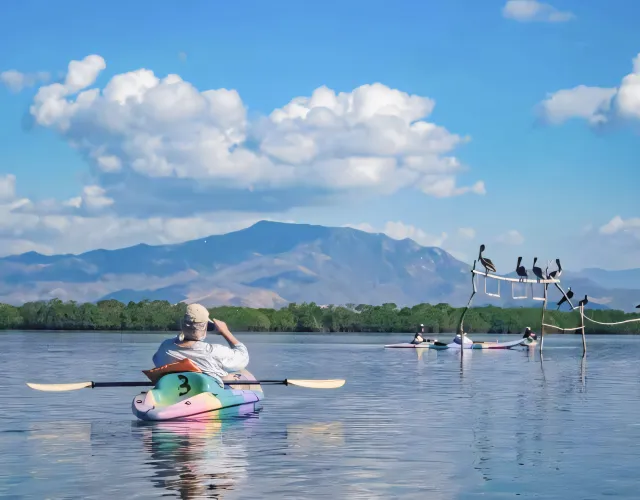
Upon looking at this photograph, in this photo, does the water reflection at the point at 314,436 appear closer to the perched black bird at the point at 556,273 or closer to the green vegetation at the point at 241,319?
the perched black bird at the point at 556,273

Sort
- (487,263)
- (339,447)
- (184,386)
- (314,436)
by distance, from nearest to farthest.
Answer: (339,447), (314,436), (184,386), (487,263)

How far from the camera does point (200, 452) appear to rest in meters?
18.6

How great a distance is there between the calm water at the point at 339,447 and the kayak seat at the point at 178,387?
62 centimetres

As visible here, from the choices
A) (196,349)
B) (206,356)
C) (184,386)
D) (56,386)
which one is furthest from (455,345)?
(196,349)

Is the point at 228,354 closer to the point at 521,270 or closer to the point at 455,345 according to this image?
the point at 521,270

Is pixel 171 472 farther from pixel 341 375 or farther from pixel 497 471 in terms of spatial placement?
pixel 341 375

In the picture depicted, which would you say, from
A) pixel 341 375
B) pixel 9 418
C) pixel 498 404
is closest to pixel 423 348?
pixel 341 375

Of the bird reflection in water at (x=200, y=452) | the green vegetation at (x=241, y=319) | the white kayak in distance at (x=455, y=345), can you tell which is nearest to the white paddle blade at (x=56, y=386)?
the bird reflection in water at (x=200, y=452)

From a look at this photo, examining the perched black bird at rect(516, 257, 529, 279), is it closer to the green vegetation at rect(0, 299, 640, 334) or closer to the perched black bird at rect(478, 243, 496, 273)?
the perched black bird at rect(478, 243, 496, 273)

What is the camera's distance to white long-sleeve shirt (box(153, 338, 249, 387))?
2273 cm

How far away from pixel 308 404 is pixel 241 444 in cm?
938

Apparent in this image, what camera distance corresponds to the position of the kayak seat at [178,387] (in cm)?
2267

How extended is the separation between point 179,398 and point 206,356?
1002mm

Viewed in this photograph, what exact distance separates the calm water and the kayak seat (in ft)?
2.04
